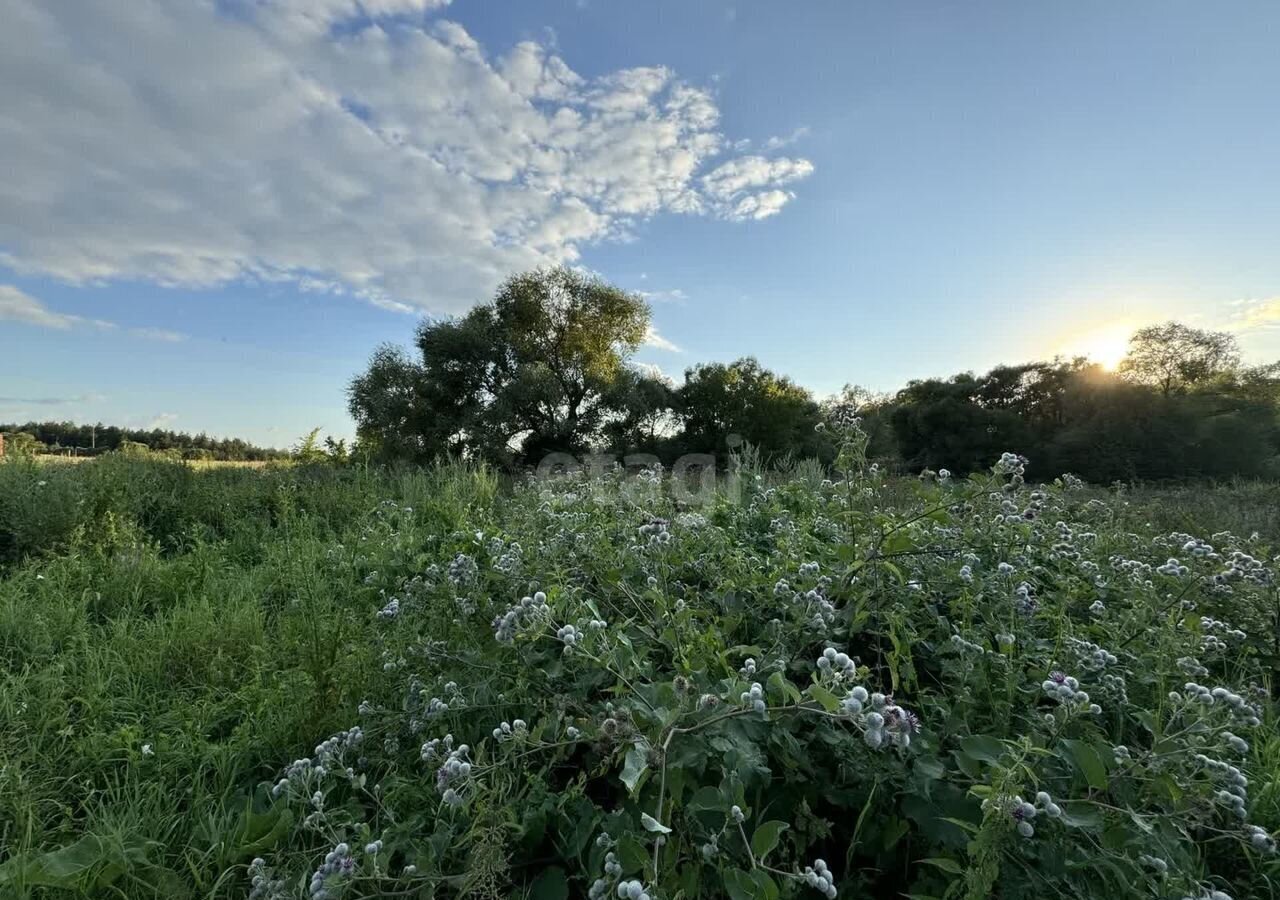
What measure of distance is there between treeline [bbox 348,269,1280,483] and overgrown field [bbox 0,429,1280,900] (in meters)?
12.0

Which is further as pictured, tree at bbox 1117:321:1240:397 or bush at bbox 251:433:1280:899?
tree at bbox 1117:321:1240:397

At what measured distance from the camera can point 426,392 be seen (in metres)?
15.7

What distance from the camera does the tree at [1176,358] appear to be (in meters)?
19.6

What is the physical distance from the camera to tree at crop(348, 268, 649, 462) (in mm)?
15203

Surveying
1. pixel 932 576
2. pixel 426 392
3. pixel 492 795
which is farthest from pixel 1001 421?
pixel 492 795

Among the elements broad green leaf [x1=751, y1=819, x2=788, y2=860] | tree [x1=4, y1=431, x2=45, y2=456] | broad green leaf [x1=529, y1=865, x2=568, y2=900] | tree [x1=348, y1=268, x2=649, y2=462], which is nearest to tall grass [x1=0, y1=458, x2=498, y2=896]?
broad green leaf [x1=529, y1=865, x2=568, y2=900]

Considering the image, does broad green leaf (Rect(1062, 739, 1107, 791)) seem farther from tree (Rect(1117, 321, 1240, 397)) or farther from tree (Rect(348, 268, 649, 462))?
tree (Rect(1117, 321, 1240, 397))

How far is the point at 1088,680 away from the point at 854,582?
1.98 ft

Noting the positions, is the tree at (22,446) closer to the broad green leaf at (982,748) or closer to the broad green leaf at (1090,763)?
the broad green leaf at (982,748)

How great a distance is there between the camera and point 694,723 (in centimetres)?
99

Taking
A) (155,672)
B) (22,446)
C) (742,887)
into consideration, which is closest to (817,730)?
(742,887)

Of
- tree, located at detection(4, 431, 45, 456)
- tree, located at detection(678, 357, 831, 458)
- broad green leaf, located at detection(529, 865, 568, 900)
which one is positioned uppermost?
tree, located at detection(678, 357, 831, 458)

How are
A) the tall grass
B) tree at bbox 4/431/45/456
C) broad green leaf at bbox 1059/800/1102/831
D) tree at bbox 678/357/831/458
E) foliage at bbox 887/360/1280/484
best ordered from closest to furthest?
broad green leaf at bbox 1059/800/1102/831
the tall grass
tree at bbox 4/431/45/456
foliage at bbox 887/360/1280/484
tree at bbox 678/357/831/458

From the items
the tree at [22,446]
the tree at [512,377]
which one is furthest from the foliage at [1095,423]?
Answer: the tree at [22,446]
